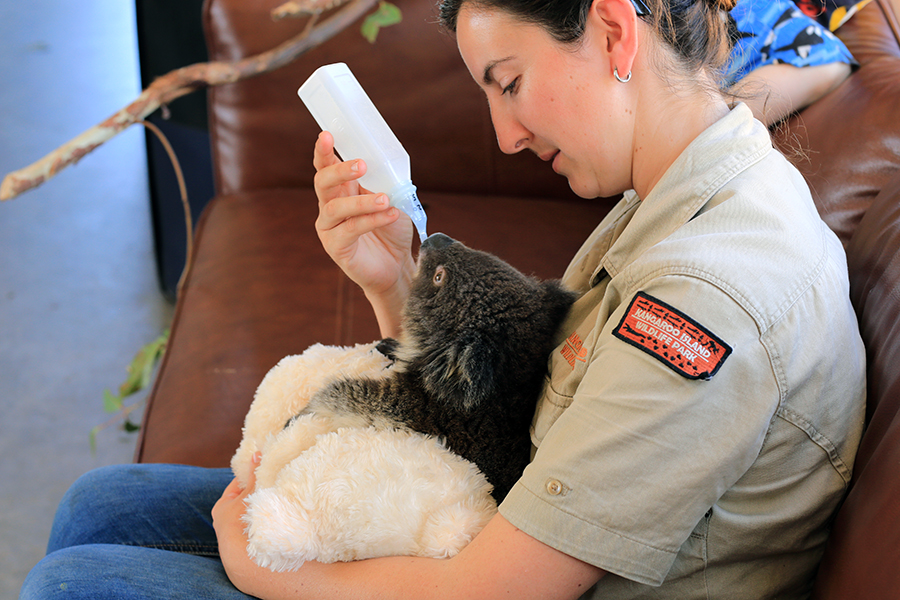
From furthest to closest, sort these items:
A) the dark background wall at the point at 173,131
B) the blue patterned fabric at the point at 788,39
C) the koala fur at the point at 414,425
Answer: the dark background wall at the point at 173,131 → the blue patterned fabric at the point at 788,39 → the koala fur at the point at 414,425

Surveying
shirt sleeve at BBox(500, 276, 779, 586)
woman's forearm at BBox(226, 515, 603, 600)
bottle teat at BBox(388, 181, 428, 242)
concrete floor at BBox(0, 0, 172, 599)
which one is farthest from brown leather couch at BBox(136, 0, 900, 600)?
concrete floor at BBox(0, 0, 172, 599)

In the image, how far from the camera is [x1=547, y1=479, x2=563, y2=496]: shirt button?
77cm

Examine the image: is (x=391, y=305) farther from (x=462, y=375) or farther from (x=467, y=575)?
(x=467, y=575)

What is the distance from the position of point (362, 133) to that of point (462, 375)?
18.6 inches

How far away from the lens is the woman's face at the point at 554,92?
969 mm

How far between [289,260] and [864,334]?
153 centimetres

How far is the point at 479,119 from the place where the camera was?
2.32 metres

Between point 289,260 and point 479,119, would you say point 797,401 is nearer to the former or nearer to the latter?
point 289,260

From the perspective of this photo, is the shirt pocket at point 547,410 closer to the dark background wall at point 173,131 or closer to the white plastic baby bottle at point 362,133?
the white plastic baby bottle at point 362,133

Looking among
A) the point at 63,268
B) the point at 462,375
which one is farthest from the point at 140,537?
the point at 63,268

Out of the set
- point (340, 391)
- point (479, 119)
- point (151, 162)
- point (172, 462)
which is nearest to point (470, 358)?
point (340, 391)

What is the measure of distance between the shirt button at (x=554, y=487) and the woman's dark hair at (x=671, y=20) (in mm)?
585

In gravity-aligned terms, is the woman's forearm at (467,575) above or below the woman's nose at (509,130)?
below

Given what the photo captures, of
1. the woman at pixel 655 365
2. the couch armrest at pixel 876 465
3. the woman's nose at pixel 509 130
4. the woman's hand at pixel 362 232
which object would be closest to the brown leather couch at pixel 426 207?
the couch armrest at pixel 876 465
